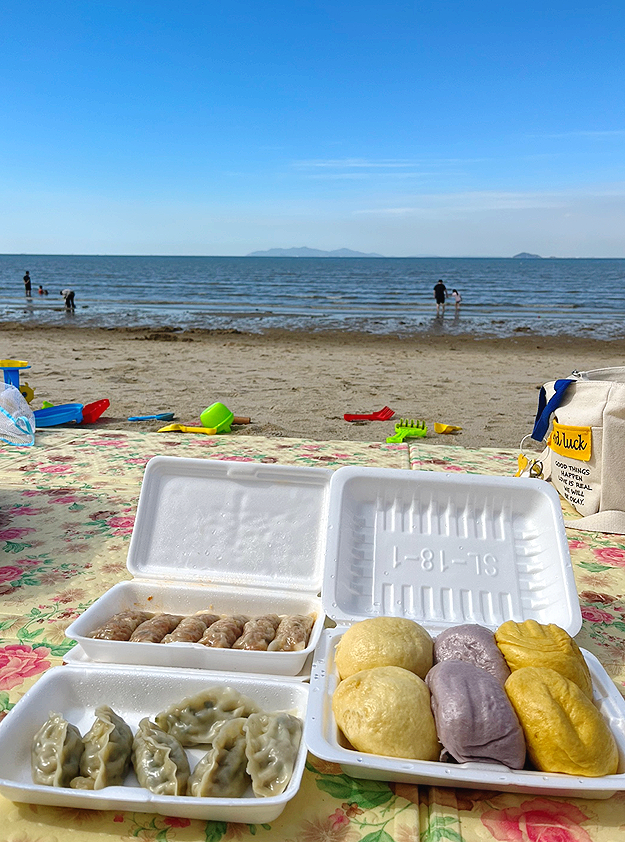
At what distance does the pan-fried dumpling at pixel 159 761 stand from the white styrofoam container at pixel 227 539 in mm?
639

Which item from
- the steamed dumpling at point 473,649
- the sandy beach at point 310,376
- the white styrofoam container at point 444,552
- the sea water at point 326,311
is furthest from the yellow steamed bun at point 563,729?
the sea water at point 326,311

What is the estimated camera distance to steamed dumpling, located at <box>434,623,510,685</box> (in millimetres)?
1451

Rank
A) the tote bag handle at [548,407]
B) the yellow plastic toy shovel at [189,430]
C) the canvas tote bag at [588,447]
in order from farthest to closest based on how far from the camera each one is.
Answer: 1. the yellow plastic toy shovel at [189,430]
2. the tote bag handle at [548,407]
3. the canvas tote bag at [588,447]

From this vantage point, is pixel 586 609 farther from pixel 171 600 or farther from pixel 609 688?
pixel 171 600

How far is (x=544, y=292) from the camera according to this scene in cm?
3331

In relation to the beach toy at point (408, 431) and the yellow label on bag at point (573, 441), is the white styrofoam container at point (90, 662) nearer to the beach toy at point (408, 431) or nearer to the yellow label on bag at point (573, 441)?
the yellow label on bag at point (573, 441)

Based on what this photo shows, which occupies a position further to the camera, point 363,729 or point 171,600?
point 171,600

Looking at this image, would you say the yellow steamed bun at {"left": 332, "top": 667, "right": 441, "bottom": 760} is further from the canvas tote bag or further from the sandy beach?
the sandy beach

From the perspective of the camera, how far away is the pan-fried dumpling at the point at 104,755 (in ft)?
4.01

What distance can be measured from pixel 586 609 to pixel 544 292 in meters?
33.9

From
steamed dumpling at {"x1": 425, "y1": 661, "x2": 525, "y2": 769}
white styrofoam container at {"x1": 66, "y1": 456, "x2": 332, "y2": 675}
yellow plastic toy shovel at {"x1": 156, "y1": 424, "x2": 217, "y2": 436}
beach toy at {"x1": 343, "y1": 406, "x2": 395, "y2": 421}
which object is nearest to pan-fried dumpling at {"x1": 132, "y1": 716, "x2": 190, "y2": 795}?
steamed dumpling at {"x1": 425, "y1": 661, "x2": 525, "y2": 769}

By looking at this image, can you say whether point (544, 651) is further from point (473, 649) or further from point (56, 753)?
point (56, 753)

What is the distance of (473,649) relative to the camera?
150 cm

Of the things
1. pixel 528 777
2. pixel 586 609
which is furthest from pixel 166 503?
pixel 586 609
